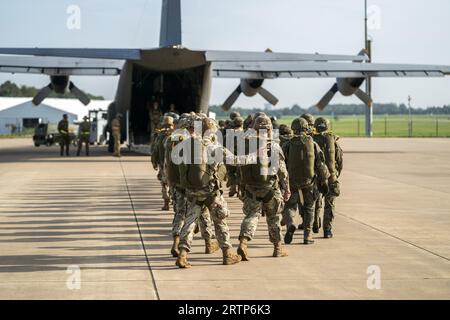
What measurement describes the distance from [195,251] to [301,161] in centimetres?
212

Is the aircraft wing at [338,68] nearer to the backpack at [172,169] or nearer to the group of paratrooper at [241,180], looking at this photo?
the group of paratrooper at [241,180]

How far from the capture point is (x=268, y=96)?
37.4m

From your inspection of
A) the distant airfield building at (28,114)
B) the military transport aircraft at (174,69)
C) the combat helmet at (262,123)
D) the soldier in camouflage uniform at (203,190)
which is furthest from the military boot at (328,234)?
the distant airfield building at (28,114)

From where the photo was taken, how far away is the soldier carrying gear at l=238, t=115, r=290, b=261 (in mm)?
10141

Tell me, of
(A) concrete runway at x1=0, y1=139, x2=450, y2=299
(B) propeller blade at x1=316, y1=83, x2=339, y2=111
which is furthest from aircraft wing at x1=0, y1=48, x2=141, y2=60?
(B) propeller blade at x1=316, y1=83, x2=339, y2=111

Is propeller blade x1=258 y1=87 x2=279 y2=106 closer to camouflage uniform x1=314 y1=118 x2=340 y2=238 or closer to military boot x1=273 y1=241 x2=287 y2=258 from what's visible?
camouflage uniform x1=314 y1=118 x2=340 y2=238

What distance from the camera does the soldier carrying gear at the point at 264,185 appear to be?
1014 centimetres

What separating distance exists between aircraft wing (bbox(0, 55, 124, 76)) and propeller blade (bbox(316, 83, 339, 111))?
972 centimetres

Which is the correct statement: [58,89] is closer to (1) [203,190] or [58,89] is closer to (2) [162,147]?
(2) [162,147]

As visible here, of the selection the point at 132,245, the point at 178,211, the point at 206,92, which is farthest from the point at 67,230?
the point at 206,92

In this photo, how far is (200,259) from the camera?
10117mm

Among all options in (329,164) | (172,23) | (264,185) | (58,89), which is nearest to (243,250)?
(264,185)

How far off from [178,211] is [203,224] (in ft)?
1.21
